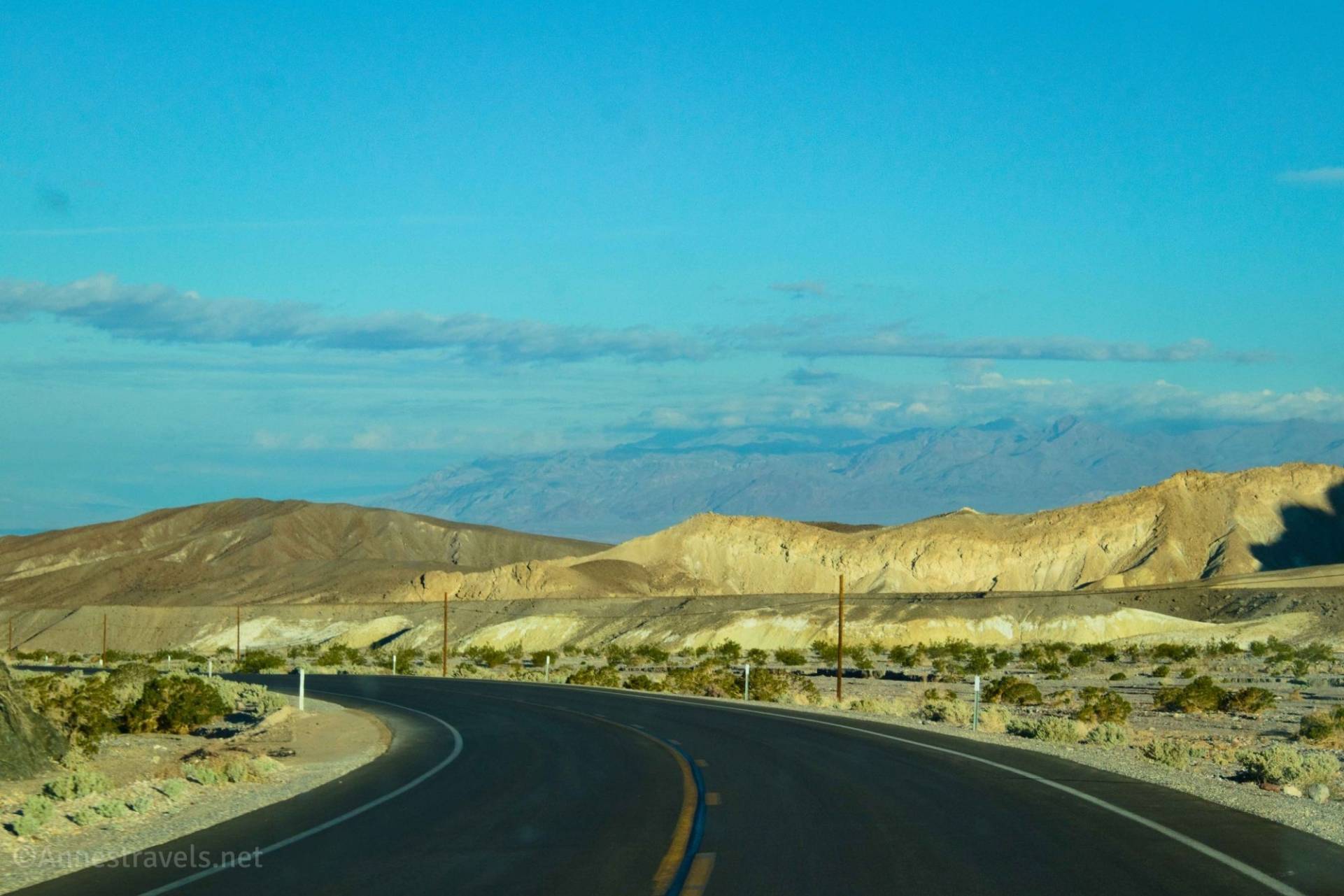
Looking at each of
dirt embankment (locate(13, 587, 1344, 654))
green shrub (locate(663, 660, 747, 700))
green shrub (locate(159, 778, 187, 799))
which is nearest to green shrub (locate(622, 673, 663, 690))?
green shrub (locate(663, 660, 747, 700))

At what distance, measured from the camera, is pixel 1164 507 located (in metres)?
119

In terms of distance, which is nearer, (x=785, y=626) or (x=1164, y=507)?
(x=785, y=626)

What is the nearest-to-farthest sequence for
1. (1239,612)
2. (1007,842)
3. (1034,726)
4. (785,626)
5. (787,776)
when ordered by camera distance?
(1007,842)
(787,776)
(1034,726)
(1239,612)
(785,626)

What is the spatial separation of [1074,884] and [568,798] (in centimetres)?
664

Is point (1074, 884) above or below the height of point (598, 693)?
above

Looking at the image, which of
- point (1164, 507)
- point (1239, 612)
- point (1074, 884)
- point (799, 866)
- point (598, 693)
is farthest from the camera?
point (1164, 507)

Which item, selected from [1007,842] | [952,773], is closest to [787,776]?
[952,773]

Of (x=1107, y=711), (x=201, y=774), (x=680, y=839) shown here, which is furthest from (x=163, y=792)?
(x=1107, y=711)

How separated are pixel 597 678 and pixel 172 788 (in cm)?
3836

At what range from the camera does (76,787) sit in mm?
13945

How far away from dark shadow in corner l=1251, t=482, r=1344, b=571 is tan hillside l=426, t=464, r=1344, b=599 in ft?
0.42

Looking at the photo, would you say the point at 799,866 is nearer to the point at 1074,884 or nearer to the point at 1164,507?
the point at 1074,884

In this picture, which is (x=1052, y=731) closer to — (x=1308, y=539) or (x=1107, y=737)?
(x=1107, y=737)

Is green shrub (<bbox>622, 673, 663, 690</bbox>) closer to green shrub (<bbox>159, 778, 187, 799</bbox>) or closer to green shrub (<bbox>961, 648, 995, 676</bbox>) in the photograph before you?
green shrub (<bbox>961, 648, 995, 676</bbox>)
